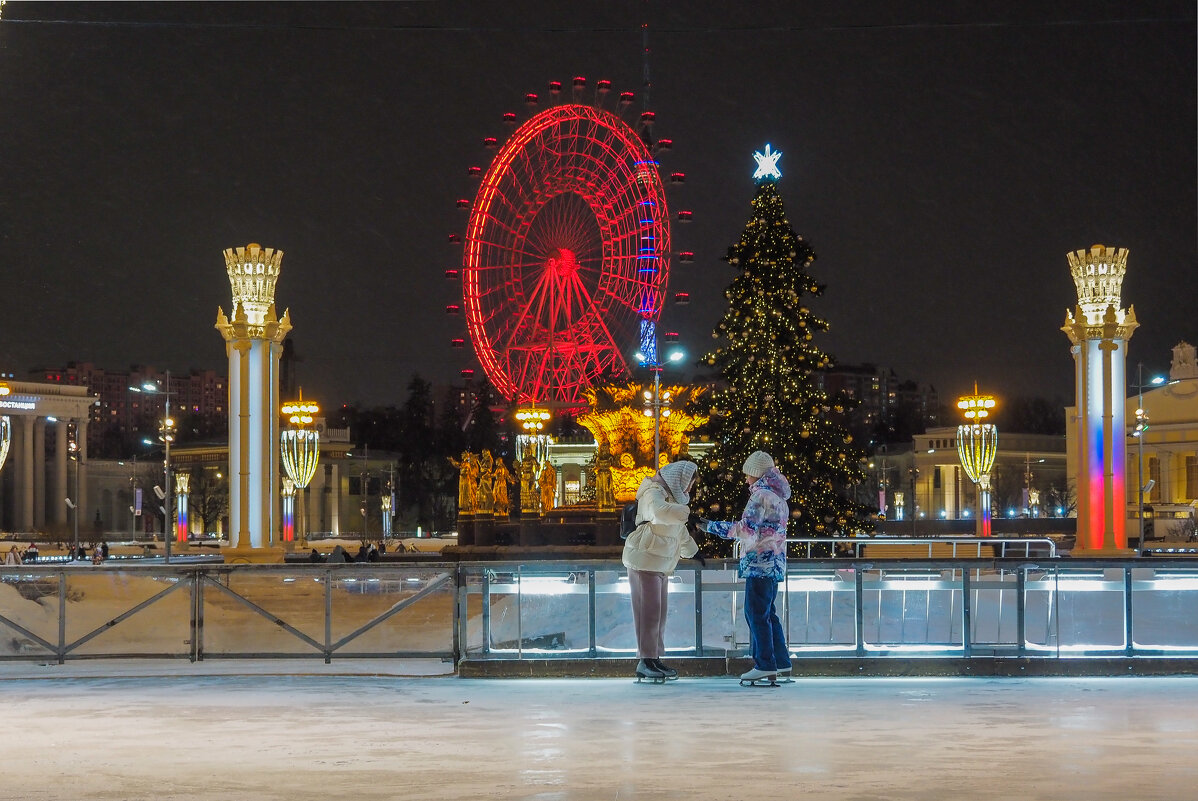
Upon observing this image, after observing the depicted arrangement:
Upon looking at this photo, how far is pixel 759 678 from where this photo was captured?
13.0m

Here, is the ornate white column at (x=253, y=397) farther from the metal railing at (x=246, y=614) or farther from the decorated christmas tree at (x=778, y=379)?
the metal railing at (x=246, y=614)

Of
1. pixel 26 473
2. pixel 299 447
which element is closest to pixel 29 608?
pixel 299 447

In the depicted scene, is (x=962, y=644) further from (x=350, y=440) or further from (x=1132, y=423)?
(x=350, y=440)

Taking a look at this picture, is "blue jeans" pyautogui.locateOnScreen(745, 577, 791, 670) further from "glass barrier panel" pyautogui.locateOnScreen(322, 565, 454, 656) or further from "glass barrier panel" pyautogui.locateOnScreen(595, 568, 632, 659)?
"glass barrier panel" pyautogui.locateOnScreen(322, 565, 454, 656)

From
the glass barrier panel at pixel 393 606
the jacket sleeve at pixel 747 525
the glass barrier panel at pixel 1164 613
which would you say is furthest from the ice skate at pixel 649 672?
the glass barrier panel at pixel 1164 613

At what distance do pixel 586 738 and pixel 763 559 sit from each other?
335cm

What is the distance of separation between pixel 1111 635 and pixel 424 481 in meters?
128

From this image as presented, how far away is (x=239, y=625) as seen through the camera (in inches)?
648

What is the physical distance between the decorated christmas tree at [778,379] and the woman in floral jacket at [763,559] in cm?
2686

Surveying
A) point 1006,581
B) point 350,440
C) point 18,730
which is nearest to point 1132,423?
point 350,440

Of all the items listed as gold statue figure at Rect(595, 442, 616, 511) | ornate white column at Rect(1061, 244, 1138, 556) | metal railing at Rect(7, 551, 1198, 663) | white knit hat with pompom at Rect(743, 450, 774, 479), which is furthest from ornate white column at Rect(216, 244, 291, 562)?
white knit hat with pompom at Rect(743, 450, 774, 479)

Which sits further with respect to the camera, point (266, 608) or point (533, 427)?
point (533, 427)

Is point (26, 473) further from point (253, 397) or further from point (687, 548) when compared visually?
point (687, 548)

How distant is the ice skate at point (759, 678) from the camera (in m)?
13.0
